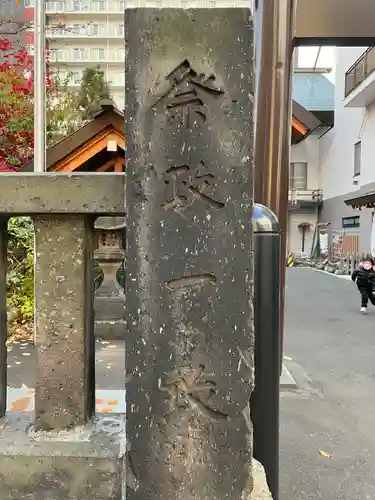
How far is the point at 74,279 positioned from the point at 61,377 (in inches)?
15.7

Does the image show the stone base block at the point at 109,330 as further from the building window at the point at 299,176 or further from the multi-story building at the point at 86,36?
the building window at the point at 299,176

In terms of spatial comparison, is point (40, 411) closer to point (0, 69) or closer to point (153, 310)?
point (153, 310)

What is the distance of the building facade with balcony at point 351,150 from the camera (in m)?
19.2

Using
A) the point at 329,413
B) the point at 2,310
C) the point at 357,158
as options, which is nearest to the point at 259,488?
the point at 2,310

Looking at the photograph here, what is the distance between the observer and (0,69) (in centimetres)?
1007

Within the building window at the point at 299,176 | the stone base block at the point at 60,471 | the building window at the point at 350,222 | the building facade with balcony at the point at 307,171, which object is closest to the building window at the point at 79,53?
the building facade with balcony at the point at 307,171

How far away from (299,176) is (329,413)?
2742 centimetres

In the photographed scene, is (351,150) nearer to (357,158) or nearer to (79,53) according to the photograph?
(357,158)

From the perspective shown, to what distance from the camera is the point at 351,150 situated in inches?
922

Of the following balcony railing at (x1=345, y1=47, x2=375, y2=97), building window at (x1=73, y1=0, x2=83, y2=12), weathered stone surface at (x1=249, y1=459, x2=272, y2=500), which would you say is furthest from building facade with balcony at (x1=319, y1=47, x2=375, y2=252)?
weathered stone surface at (x1=249, y1=459, x2=272, y2=500)

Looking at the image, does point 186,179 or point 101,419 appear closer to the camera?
point 186,179

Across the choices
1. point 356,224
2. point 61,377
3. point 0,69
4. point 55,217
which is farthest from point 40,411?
point 356,224

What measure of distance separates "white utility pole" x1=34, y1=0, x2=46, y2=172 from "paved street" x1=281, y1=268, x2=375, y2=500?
4170 millimetres

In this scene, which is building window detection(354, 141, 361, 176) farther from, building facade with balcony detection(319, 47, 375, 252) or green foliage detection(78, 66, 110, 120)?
green foliage detection(78, 66, 110, 120)
